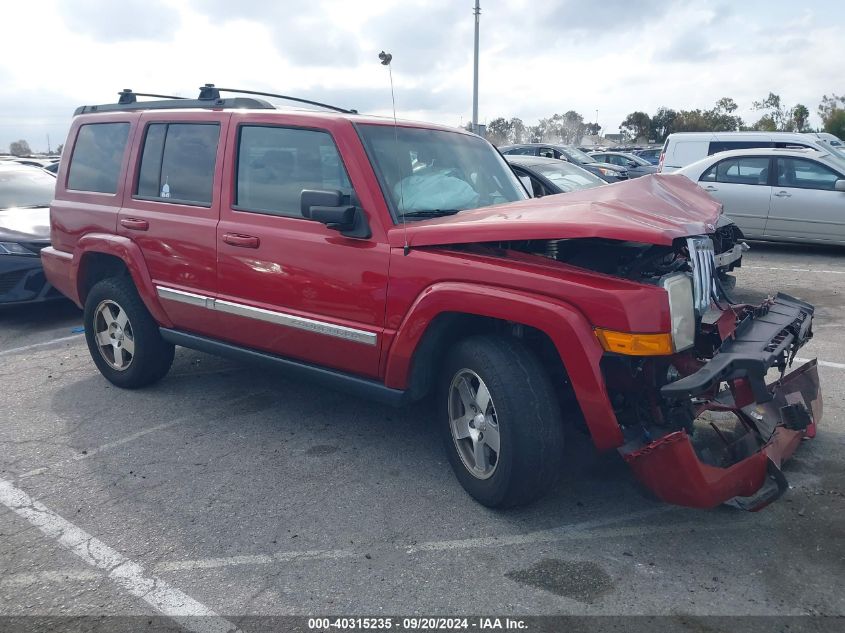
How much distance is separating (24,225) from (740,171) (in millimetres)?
9316

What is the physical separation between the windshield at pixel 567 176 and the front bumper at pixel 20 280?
5506mm

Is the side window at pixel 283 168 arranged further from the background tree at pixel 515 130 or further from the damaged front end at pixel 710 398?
the background tree at pixel 515 130

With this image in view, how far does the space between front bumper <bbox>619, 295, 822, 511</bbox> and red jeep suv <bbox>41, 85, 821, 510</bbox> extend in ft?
0.03

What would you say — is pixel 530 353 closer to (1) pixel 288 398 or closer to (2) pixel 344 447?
(2) pixel 344 447

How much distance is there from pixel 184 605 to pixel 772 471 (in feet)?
8.15

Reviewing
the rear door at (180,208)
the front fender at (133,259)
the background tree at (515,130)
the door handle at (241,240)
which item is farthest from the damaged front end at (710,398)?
the background tree at (515,130)

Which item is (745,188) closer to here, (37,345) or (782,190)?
(782,190)

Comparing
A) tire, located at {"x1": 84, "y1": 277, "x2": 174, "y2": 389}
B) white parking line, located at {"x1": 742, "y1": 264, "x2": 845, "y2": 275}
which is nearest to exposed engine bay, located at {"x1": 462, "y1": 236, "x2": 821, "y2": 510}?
tire, located at {"x1": 84, "y1": 277, "x2": 174, "y2": 389}

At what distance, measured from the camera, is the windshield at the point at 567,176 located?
8.71 metres

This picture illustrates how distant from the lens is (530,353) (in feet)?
11.0

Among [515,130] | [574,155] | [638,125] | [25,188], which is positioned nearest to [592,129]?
[638,125]

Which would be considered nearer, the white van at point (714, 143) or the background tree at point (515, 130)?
the white van at point (714, 143)

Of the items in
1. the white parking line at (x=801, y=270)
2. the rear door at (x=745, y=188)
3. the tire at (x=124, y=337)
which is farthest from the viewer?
the rear door at (x=745, y=188)

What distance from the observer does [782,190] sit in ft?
33.8
